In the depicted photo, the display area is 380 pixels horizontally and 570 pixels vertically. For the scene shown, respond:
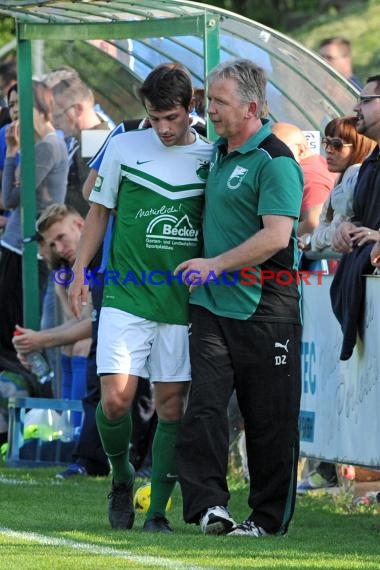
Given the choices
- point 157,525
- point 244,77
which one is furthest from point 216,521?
point 244,77

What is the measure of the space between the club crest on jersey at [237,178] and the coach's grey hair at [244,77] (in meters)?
0.31

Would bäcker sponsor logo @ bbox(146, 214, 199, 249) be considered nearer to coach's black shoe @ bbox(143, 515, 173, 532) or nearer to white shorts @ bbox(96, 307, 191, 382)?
white shorts @ bbox(96, 307, 191, 382)

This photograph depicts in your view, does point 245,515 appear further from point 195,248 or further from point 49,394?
point 49,394

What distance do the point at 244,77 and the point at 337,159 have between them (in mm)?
2254

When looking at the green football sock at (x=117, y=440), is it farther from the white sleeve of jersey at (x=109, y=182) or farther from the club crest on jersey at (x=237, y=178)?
the club crest on jersey at (x=237, y=178)

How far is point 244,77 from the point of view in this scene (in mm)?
7434

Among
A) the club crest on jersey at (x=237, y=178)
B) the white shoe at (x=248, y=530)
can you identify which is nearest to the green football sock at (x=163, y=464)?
the white shoe at (x=248, y=530)

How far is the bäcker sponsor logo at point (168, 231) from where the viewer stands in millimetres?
7594

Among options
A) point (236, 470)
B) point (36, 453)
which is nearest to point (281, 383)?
point (236, 470)

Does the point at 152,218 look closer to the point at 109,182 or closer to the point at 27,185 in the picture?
the point at 109,182

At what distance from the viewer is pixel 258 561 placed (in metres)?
6.59

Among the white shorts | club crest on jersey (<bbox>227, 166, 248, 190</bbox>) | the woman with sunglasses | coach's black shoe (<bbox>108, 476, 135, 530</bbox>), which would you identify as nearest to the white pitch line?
coach's black shoe (<bbox>108, 476, 135, 530</bbox>)

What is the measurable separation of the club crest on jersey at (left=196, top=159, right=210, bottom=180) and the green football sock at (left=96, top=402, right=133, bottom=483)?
125 cm

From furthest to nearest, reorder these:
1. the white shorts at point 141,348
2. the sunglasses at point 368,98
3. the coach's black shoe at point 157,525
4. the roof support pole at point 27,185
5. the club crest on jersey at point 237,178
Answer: the roof support pole at point 27,185 < the sunglasses at point 368,98 < the coach's black shoe at point 157,525 < the white shorts at point 141,348 < the club crest on jersey at point 237,178
